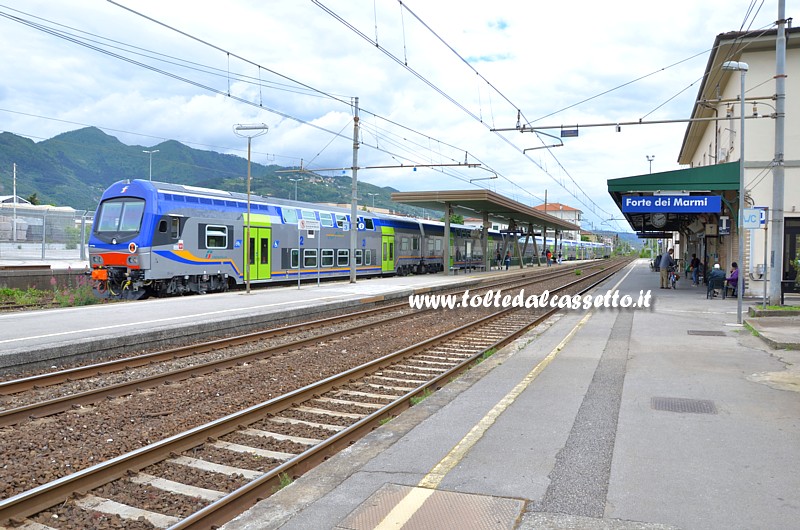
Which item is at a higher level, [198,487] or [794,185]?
[794,185]

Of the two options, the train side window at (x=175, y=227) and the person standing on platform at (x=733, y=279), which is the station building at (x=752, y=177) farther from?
the train side window at (x=175, y=227)

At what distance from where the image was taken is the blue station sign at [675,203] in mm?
22297

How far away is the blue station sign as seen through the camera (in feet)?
73.2

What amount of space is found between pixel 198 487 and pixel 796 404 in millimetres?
6439

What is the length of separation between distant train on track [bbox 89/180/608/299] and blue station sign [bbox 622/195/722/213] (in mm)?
11346

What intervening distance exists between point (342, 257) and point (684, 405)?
2270 cm

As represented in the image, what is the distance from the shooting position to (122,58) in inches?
564

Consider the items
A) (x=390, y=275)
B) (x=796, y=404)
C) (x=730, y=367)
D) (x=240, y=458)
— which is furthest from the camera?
(x=390, y=275)

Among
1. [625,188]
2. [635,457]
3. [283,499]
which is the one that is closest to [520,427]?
[635,457]

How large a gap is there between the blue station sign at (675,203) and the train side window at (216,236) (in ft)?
47.8

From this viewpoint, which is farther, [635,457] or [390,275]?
[390,275]

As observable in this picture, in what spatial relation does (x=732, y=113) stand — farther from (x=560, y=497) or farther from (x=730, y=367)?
(x=560, y=497)

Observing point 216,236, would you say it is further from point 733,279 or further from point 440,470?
point 733,279

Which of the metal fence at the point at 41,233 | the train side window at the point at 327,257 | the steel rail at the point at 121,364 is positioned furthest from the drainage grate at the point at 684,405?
the metal fence at the point at 41,233
